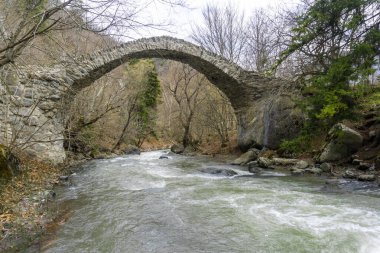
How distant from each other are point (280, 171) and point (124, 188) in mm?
4066

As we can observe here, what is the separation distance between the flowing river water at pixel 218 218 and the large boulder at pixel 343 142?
1486 mm

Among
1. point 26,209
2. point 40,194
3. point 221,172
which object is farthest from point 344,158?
point 26,209

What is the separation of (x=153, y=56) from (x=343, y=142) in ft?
22.9

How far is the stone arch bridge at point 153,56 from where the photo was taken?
8391 millimetres

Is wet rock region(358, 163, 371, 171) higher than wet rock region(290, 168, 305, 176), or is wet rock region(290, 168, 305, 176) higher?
wet rock region(358, 163, 371, 171)

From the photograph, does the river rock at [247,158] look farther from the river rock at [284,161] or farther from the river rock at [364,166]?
the river rock at [364,166]

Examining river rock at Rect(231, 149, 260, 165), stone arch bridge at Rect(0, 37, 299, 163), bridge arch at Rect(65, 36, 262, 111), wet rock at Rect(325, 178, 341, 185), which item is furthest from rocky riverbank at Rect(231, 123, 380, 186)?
bridge arch at Rect(65, 36, 262, 111)

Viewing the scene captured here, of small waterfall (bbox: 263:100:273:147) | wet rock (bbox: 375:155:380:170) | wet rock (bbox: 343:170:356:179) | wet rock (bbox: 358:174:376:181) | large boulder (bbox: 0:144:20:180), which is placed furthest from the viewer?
small waterfall (bbox: 263:100:273:147)

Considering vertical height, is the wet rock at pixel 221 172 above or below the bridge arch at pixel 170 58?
below

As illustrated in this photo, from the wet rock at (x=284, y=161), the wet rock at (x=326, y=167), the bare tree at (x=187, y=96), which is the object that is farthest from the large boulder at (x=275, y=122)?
the bare tree at (x=187, y=96)

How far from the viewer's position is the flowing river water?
3.39 m

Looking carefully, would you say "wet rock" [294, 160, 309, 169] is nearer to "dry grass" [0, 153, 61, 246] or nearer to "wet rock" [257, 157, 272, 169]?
"wet rock" [257, 157, 272, 169]

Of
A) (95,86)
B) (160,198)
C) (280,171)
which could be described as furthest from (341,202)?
(95,86)

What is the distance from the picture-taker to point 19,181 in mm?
5574
